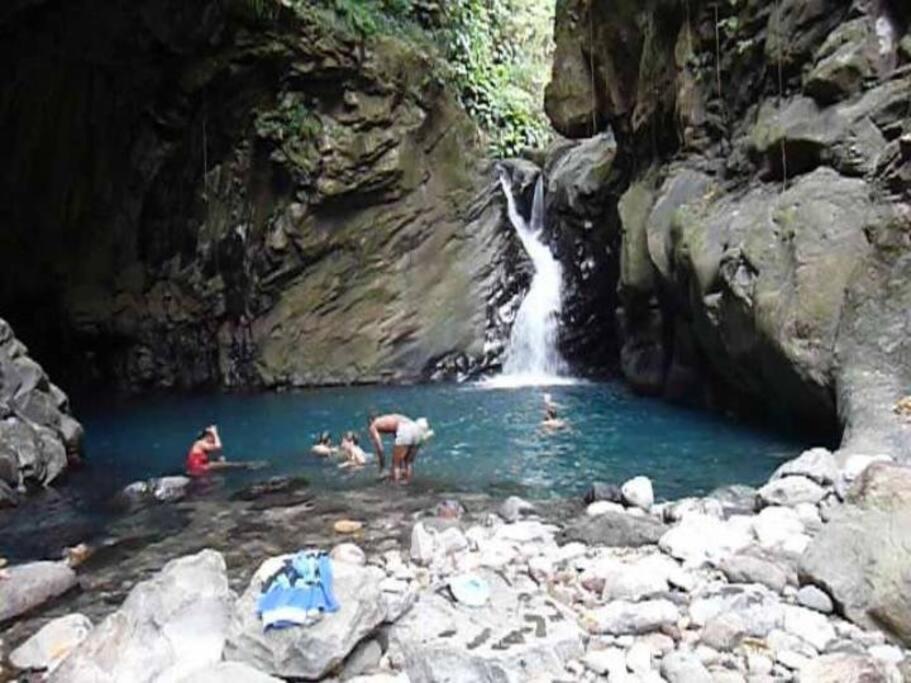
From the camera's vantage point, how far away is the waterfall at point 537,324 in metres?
20.2

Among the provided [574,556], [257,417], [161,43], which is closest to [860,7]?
[574,556]

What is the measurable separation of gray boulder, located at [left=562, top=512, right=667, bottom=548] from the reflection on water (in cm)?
170

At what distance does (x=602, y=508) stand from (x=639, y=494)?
1.40ft

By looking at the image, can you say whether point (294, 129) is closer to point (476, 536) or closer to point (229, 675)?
point (476, 536)

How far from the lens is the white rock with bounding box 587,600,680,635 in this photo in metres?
5.15

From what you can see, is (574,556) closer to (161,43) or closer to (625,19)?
(625,19)

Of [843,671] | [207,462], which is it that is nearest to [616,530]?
[843,671]

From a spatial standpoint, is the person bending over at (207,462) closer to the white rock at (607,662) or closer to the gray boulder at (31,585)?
the gray boulder at (31,585)

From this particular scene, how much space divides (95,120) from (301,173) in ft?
15.0

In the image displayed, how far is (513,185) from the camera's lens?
72.0 feet

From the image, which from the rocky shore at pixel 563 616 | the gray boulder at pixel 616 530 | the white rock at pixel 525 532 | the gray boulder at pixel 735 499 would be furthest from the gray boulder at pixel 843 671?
the gray boulder at pixel 735 499

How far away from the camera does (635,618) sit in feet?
17.0

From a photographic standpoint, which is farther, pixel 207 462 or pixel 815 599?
pixel 207 462

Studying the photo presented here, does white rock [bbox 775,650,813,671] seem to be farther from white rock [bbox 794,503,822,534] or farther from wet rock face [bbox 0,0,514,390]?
wet rock face [bbox 0,0,514,390]
